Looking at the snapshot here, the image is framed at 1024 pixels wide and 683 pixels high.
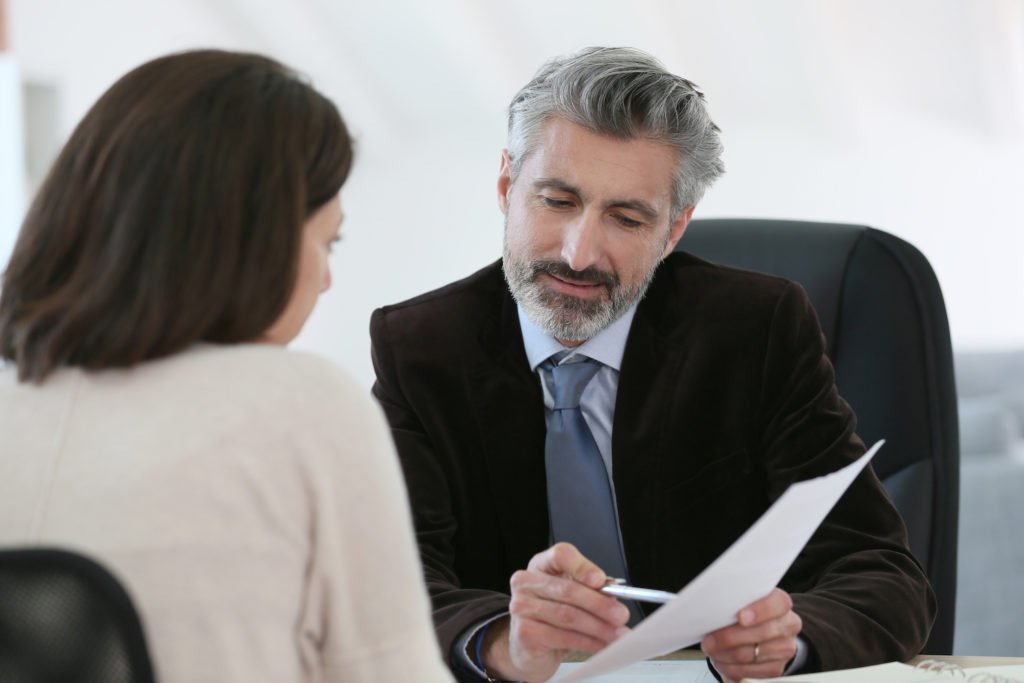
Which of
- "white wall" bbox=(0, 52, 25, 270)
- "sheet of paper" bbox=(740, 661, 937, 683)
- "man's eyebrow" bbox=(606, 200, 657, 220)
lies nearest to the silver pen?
"sheet of paper" bbox=(740, 661, 937, 683)

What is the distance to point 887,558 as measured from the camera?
1.44 metres

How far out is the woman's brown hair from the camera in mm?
775

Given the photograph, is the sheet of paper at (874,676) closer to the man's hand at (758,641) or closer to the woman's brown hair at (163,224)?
the man's hand at (758,641)

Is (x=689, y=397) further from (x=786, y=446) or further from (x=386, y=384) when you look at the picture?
(x=386, y=384)

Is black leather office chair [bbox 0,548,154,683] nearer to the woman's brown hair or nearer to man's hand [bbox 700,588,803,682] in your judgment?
the woman's brown hair

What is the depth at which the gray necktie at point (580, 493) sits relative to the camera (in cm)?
156

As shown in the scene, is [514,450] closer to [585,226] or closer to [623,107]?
[585,226]

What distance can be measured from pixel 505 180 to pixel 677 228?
0.26 metres

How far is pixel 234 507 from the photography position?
736mm

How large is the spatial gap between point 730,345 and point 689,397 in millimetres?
96

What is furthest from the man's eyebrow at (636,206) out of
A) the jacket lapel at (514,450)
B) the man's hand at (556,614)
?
the man's hand at (556,614)

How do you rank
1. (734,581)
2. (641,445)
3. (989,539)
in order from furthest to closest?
(989,539)
(641,445)
(734,581)

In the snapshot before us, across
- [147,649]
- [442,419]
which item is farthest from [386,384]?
[147,649]

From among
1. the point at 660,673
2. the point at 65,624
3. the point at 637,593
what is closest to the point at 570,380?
the point at 660,673
